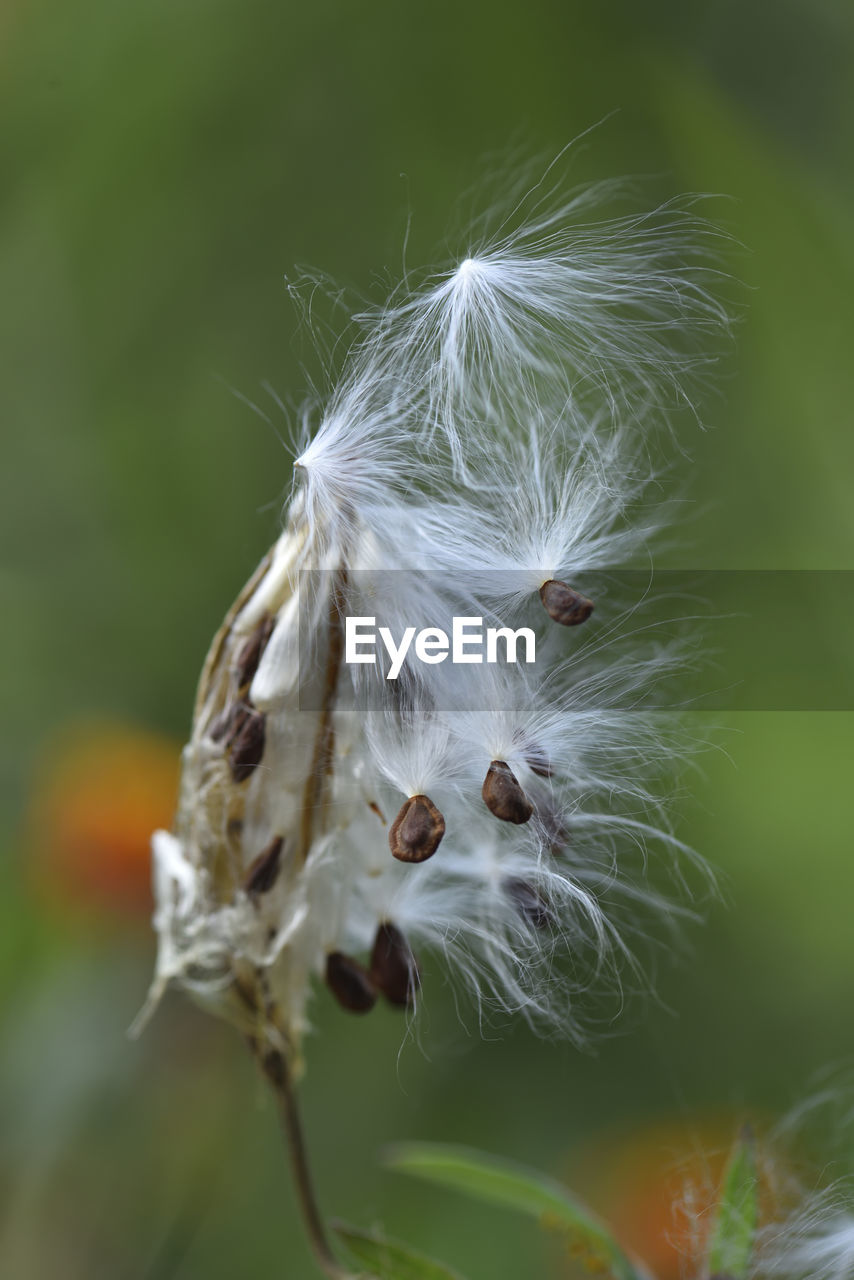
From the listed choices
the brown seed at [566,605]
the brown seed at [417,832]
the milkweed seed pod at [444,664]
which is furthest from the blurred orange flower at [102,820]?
the brown seed at [566,605]

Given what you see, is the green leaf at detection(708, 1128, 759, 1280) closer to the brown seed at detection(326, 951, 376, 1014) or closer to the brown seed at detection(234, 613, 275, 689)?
the brown seed at detection(326, 951, 376, 1014)

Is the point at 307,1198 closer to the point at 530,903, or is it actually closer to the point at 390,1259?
the point at 390,1259

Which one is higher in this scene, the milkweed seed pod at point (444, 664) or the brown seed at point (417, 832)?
the milkweed seed pod at point (444, 664)

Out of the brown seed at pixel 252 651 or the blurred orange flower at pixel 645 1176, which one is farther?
the blurred orange flower at pixel 645 1176

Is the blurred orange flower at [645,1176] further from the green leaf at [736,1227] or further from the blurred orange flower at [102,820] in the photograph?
the blurred orange flower at [102,820]

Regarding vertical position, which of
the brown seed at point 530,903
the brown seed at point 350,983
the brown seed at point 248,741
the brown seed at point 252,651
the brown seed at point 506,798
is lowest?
the brown seed at point 350,983

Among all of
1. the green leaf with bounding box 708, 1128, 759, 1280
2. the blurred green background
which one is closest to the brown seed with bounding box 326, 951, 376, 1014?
the green leaf with bounding box 708, 1128, 759, 1280

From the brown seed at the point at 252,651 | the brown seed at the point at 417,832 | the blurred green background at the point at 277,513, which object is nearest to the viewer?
the brown seed at the point at 417,832

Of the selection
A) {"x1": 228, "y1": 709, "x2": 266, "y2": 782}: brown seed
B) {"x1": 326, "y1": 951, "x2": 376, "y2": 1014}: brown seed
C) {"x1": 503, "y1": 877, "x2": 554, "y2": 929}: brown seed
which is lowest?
{"x1": 326, "y1": 951, "x2": 376, "y2": 1014}: brown seed

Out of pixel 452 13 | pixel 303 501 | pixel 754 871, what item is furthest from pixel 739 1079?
pixel 452 13
